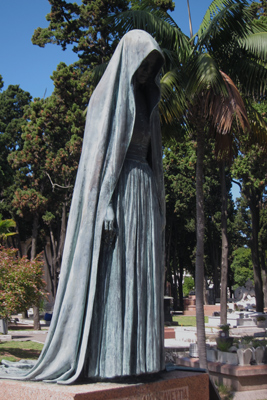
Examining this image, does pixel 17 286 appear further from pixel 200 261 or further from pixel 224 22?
pixel 224 22

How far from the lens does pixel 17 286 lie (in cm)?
1445

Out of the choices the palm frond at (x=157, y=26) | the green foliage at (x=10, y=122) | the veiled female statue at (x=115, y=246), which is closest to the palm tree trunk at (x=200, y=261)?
the palm frond at (x=157, y=26)

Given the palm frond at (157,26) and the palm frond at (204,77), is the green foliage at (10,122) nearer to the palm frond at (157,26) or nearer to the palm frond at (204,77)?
the palm frond at (157,26)

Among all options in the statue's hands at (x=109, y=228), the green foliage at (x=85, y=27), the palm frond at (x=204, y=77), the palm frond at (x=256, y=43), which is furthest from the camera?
the green foliage at (x=85, y=27)

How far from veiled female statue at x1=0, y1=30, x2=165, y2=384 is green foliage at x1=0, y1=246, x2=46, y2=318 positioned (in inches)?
409

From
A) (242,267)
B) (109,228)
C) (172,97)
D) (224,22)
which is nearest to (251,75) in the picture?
(224,22)

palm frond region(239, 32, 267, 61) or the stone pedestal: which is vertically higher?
palm frond region(239, 32, 267, 61)

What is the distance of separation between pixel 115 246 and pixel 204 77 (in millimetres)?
6664

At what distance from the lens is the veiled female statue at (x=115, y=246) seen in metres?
3.67

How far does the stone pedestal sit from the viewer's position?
3281 millimetres

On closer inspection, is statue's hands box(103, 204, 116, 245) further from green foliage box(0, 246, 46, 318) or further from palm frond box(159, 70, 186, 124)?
green foliage box(0, 246, 46, 318)

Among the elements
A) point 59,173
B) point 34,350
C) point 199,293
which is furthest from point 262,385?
point 59,173

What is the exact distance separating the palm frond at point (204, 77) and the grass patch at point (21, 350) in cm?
820

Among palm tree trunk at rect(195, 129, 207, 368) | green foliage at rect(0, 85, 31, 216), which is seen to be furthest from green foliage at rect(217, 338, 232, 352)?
A: green foliage at rect(0, 85, 31, 216)
